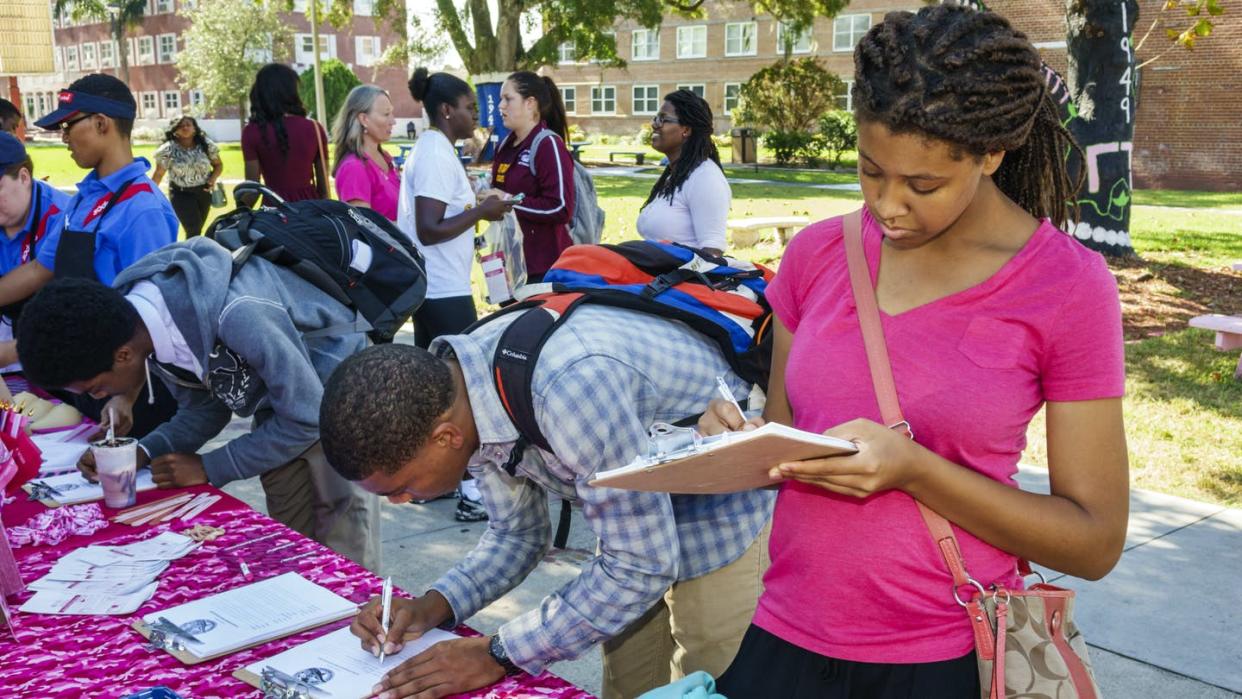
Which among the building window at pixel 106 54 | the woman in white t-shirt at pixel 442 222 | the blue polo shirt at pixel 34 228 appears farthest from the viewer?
the building window at pixel 106 54

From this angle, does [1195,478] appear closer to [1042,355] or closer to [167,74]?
[1042,355]

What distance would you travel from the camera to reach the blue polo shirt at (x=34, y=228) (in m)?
4.24

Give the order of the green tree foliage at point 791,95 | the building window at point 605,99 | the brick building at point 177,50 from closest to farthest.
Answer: the green tree foliage at point 791,95, the building window at point 605,99, the brick building at point 177,50

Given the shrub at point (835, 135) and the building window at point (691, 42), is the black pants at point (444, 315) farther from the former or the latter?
the building window at point (691, 42)

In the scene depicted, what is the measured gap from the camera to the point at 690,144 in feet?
18.6

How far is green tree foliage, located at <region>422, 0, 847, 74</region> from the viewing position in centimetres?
2355

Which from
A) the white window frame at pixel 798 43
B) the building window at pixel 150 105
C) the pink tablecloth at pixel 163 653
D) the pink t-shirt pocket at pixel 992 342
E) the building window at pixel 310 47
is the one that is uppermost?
the building window at pixel 310 47

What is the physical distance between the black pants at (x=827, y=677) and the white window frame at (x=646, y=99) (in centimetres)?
4587

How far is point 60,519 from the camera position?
2680 mm

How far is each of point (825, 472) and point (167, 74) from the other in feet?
217

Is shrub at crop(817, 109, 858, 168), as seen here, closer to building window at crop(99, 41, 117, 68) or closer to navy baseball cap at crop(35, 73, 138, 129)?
navy baseball cap at crop(35, 73, 138, 129)

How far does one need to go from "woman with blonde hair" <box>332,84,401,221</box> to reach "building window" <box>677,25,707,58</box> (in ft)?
133

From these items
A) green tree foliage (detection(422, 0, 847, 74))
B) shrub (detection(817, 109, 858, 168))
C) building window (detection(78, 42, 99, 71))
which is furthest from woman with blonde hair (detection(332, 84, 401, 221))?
building window (detection(78, 42, 99, 71))

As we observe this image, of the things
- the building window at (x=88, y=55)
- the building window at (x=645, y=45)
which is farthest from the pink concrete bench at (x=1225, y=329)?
the building window at (x=88, y=55)
